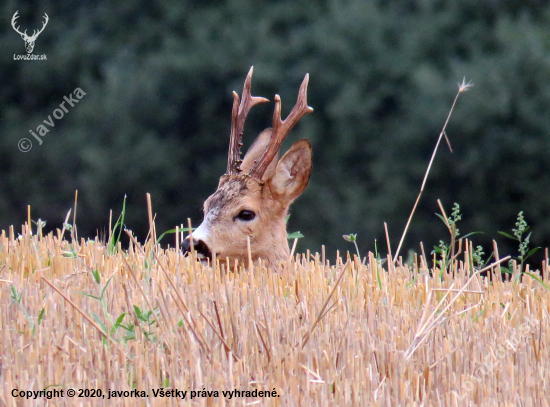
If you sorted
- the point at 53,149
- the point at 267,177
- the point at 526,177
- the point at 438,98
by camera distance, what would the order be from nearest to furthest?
the point at 267,177
the point at 526,177
the point at 438,98
the point at 53,149

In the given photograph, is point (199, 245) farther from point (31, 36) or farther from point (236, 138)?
point (31, 36)

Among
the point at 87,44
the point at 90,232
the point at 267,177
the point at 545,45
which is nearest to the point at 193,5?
the point at 87,44

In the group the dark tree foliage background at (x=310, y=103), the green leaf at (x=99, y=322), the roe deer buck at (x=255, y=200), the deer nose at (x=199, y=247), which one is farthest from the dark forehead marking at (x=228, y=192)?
the dark tree foliage background at (x=310, y=103)

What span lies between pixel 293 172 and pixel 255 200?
287 mm

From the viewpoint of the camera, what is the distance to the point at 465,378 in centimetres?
273

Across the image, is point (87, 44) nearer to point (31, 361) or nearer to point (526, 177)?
point (526, 177)

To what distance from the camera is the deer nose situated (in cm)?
418

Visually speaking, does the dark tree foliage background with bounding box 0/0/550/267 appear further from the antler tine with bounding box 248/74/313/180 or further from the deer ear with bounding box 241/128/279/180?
the antler tine with bounding box 248/74/313/180

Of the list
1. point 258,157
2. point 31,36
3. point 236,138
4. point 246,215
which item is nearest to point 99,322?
point 246,215

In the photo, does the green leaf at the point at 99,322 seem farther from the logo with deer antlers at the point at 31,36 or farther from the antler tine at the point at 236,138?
the logo with deer antlers at the point at 31,36

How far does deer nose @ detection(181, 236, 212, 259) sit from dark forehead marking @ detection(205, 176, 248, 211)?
0.95 feet

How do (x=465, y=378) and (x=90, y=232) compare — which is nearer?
(x=465, y=378)

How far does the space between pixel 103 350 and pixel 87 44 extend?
55.3 ft

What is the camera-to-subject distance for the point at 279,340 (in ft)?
9.82
